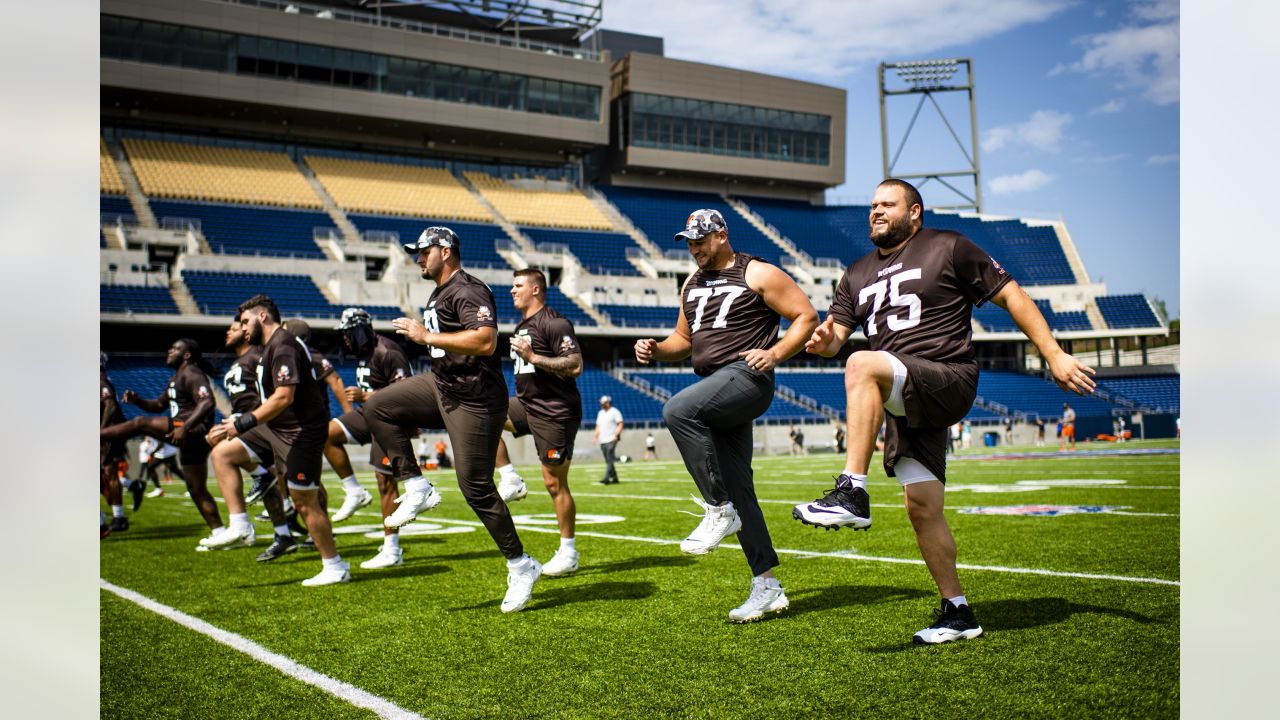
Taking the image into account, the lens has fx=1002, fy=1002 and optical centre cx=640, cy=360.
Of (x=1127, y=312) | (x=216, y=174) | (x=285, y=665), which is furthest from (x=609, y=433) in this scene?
(x=1127, y=312)

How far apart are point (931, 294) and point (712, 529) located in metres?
1.55

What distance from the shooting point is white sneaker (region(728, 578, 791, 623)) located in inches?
201

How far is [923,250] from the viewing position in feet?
15.0

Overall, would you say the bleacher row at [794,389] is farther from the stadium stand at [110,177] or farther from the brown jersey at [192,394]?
the brown jersey at [192,394]

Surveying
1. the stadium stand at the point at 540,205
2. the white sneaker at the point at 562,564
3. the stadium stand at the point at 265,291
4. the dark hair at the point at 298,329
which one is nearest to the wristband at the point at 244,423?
the dark hair at the point at 298,329

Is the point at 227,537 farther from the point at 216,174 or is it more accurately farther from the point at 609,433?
the point at 216,174

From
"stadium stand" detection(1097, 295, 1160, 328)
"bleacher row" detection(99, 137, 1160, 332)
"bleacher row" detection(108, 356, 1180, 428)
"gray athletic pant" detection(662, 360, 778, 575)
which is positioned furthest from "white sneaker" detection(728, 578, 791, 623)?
"stadium stand" detection(1097, 295, 1160, 328)

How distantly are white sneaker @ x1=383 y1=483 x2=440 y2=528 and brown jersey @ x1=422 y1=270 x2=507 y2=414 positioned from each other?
1.85 ft

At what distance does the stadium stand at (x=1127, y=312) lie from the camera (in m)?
47.0

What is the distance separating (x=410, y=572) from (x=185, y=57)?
1458 inches

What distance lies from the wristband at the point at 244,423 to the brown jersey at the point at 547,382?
1892 mm

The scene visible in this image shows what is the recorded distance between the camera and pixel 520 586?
19.0 ft

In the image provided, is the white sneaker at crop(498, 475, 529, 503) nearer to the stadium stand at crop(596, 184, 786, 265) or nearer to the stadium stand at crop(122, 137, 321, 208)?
the stadium stand at crop(122, 137, 321, 208)
